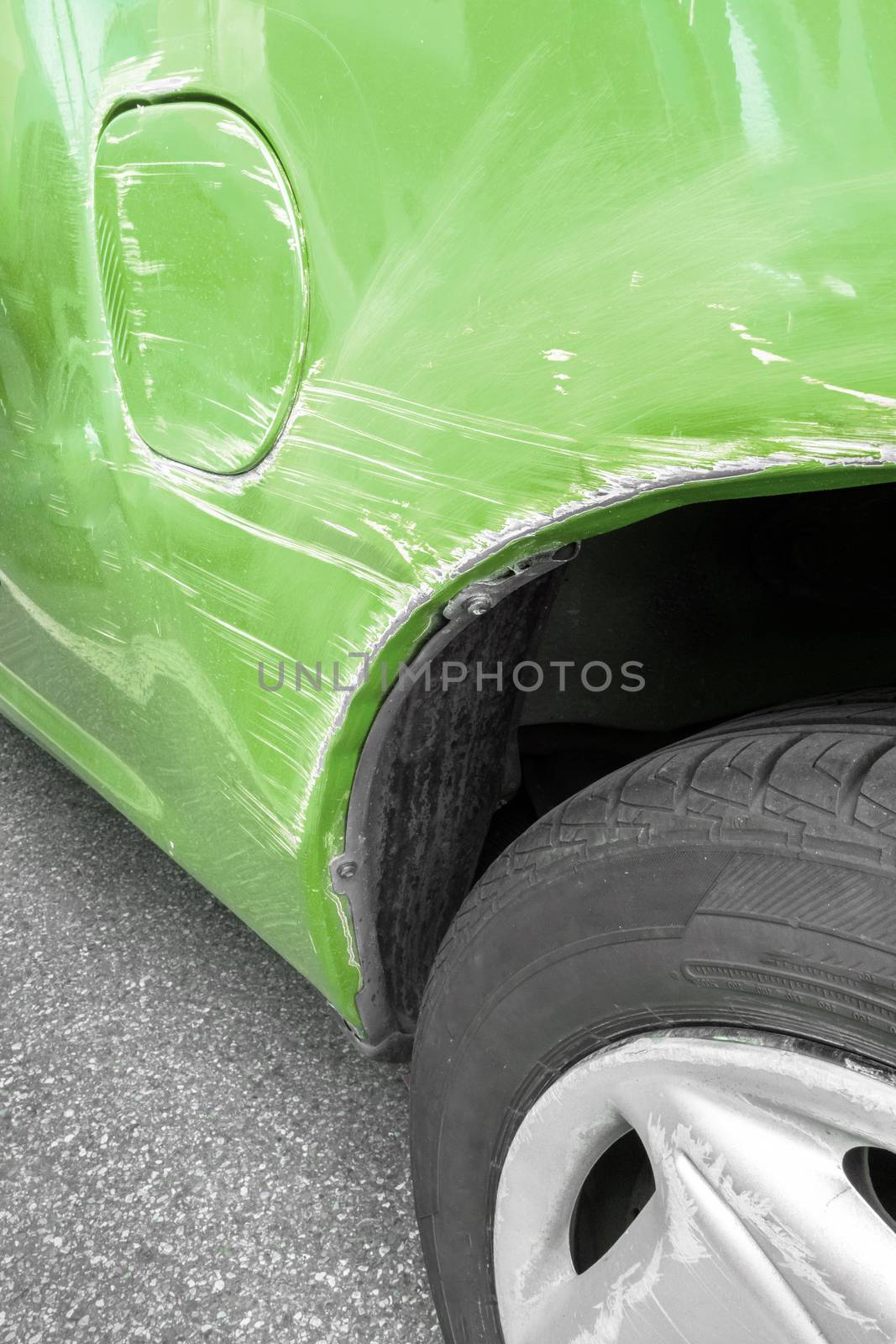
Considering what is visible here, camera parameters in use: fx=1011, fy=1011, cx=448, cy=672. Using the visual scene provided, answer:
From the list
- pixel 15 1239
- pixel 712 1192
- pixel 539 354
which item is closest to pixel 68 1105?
pixel 15 1239

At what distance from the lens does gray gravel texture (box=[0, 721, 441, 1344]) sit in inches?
49.5

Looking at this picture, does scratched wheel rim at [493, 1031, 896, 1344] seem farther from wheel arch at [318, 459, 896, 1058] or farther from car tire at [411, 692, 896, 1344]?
wheel arch at [318, 459, 896, 1058]

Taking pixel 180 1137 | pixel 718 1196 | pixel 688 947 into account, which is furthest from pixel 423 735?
pixel 180 1137

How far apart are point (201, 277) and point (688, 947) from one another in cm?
66

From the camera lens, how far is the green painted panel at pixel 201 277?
0.78 m

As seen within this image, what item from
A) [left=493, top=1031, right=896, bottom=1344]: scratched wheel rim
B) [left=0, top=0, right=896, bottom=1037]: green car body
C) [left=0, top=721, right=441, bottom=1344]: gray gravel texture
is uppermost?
[left=0, top=0, right=896, bottom=1037]: green car body

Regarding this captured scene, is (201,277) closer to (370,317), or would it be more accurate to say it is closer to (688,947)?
(370,317)

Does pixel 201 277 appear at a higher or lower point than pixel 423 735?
higher

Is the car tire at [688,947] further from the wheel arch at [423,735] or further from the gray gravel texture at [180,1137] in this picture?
the gray gravel texture at [180,1137]

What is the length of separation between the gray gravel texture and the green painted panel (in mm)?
1003

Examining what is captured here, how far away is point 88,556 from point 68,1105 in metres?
0.86

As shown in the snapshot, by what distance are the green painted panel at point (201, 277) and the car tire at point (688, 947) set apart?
0.44m

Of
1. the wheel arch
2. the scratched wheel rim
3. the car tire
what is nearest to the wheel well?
the wheel arch

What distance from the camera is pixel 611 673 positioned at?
4.28 feet
